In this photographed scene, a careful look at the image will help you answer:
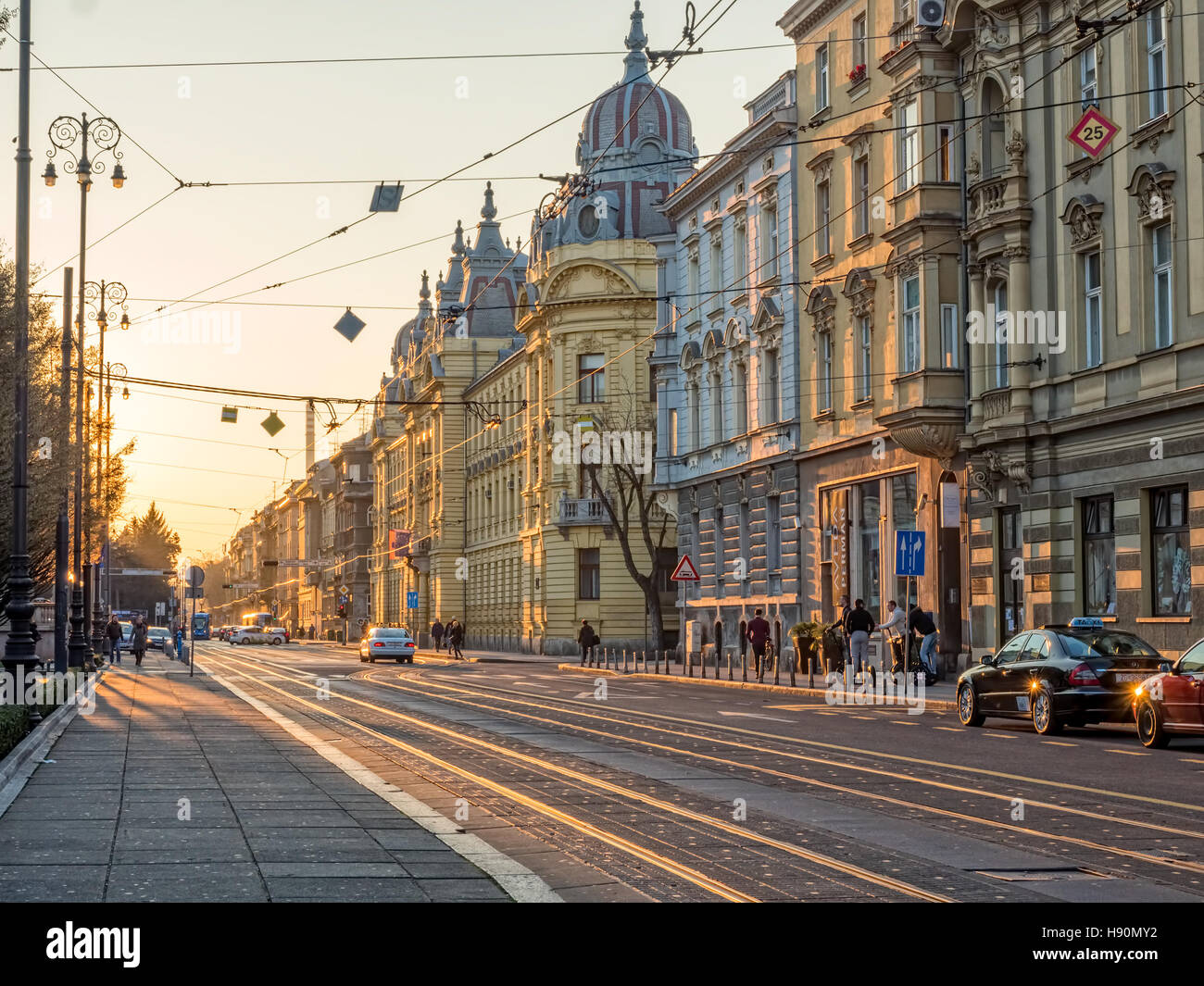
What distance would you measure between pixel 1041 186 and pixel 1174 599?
858cm

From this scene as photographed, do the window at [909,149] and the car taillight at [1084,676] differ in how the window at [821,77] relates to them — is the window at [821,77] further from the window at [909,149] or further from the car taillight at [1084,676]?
the car taillight at [1084,676]

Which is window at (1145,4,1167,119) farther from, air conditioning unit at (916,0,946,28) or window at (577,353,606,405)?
window at (577,353,606,405)

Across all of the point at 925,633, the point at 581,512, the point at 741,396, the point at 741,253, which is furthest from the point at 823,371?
the point at 581,512

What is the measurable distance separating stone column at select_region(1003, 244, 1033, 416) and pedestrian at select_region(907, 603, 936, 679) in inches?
180

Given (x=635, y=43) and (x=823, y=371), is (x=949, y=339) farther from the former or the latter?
(x=635, y=43)

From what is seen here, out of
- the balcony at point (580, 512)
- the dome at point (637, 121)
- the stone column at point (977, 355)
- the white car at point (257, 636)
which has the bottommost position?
the white car at point (257, 636)

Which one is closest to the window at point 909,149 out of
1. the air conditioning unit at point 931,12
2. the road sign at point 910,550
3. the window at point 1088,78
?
the air conditioning unit at point 931,12

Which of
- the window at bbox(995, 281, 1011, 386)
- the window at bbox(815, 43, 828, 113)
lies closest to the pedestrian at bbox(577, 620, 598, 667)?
Result: the window at bbox(815, 43, 828, 113)

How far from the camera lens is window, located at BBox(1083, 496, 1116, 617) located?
31.4 metres

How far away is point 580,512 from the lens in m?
73.3

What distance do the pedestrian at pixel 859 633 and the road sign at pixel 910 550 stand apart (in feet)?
16.7

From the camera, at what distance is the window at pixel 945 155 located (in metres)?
36.8

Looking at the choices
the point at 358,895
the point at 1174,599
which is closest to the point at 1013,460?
the point at 1174,599
